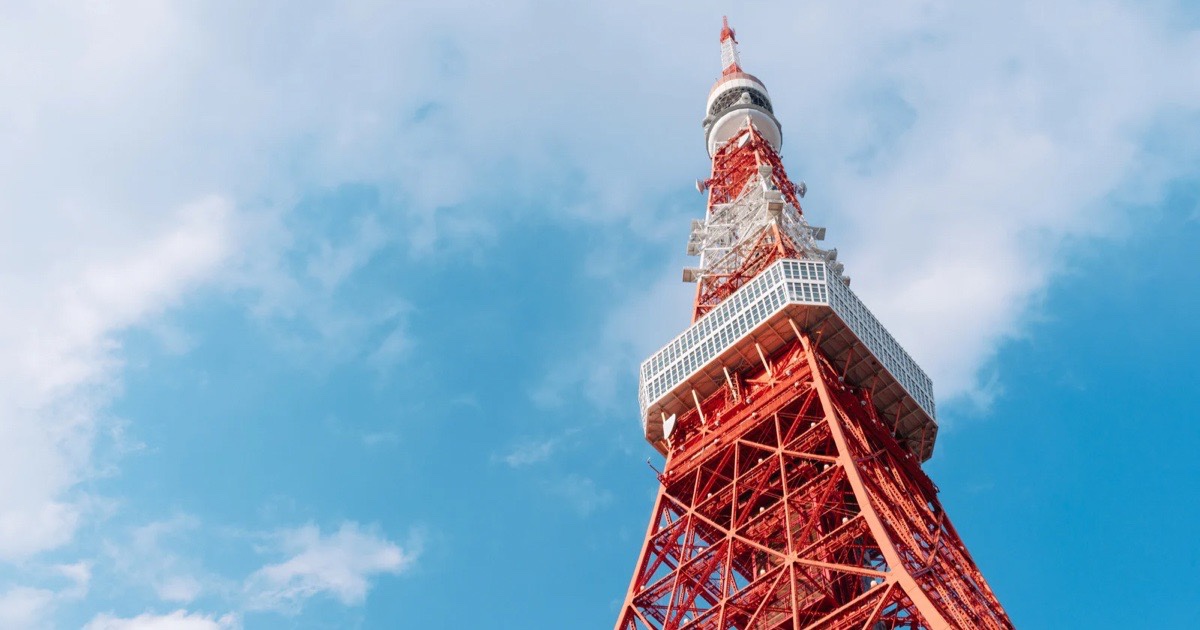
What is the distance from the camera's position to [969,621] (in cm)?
3769

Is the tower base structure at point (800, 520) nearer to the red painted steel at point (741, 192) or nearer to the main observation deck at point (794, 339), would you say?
the main observation deck at point (794, 339)

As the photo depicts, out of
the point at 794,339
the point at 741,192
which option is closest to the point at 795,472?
the point at 794,339

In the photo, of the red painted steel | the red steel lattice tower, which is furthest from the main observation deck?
the red painted steel

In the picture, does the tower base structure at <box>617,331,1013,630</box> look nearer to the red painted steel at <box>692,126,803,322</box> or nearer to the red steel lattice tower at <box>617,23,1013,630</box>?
the red steel lattice tower at <box>617,23,1013,630</box>

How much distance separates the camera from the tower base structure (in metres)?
39.6

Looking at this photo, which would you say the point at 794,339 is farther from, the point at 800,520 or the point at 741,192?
the point at 741,192

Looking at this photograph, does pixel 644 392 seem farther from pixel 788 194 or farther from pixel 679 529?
pixel 788 194

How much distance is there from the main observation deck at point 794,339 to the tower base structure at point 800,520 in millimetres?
648

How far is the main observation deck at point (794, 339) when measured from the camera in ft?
171

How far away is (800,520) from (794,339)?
27.5 feet

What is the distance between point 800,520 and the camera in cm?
4691

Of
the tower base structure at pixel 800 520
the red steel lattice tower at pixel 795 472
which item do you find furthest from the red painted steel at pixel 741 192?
the tower base structure at pixel 800 520

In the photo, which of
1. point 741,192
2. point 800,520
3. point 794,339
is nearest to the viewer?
point 800,520

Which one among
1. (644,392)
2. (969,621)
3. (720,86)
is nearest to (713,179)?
(720,86)
